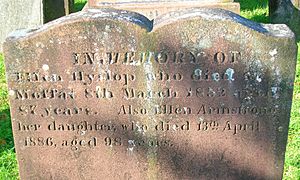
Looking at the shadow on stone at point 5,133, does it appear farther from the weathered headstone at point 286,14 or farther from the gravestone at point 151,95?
the weathered headstone at point 286,14

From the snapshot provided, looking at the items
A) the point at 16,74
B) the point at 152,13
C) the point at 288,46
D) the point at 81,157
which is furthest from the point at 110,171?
the point at 152,13

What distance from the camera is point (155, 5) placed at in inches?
217

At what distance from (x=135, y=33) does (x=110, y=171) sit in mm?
962

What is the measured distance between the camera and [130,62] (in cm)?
268

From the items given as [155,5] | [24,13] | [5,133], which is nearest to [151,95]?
A: [5,133]

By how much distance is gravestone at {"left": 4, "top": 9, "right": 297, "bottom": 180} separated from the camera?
2617 millimetres

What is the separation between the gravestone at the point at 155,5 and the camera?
5.36 m

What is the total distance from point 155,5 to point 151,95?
293 cm

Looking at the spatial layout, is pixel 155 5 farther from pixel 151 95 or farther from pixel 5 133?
pixel 151 95

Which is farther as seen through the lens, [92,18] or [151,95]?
[151,95]

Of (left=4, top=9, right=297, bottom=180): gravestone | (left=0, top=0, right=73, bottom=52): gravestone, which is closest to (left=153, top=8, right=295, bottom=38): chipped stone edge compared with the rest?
(left=4, top=9, right=297, bottom=180): gravestone

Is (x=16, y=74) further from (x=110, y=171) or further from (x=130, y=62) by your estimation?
(x=110, y=171)

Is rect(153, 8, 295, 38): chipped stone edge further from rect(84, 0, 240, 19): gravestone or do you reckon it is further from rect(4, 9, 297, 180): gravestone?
rect(84, 0, 240, 19): gravestone

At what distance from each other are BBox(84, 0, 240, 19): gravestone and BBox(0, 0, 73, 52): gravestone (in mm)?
1371
